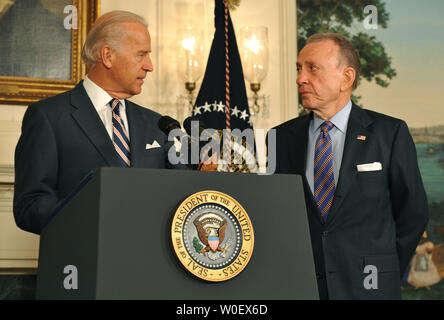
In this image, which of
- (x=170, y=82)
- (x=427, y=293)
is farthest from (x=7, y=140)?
(x=427, y=293)

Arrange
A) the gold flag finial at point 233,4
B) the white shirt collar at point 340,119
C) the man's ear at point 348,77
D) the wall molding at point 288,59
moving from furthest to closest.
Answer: the wall molding at point 288,59 → the gold flag finial at point 233,4 → the man's ear at point 348,77 → the white shirt collar at point 340,119

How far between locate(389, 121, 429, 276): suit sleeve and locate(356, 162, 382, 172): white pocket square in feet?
0.24

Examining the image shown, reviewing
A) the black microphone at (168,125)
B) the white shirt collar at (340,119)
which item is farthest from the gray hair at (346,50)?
the black microphone at (168,125)

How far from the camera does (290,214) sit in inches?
73.3

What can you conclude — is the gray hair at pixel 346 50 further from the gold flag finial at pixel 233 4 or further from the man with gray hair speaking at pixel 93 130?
the gold flag finial at pixel 233 4

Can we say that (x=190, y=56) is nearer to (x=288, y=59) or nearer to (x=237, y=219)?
(x=288, y=59)

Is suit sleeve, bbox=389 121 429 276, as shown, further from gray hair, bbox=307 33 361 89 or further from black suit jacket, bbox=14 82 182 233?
black suit jacket, bbox=14 82 182 233

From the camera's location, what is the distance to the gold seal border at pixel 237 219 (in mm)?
1654

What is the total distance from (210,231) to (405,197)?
1507 mm

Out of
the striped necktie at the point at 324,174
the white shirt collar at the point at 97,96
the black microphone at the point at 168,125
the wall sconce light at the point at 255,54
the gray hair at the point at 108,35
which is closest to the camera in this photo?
the black microphone at the point at 168,125

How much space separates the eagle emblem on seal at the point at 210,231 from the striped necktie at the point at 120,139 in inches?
30.5

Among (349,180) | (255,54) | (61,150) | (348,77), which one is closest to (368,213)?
(349,180)
